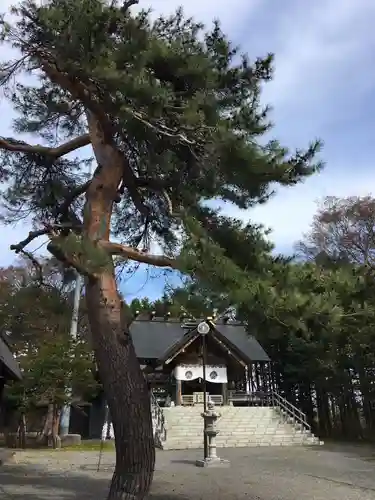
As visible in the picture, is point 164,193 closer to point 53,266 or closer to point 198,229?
point 198,229

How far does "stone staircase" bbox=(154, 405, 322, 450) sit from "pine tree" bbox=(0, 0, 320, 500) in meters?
12.9

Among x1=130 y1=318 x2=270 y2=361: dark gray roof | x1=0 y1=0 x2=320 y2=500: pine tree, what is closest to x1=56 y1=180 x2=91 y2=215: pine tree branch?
x1=0 y1=0 x2=320 y2=500: pine tree

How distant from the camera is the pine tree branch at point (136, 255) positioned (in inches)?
216

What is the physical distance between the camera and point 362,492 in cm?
799

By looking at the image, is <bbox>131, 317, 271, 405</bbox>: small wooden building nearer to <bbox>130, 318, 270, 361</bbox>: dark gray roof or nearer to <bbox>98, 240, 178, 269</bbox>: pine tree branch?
<bbox>130, 318, 270, 361</bbox>: dark gray roof

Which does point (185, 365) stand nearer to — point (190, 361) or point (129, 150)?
point (190, 361)

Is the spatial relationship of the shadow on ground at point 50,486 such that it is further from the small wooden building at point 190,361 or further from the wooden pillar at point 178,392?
the small wooden building at point 190,361

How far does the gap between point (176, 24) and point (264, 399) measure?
782 inches

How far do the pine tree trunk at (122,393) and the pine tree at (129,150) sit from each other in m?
0.01

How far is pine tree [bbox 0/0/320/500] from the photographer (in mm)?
5098

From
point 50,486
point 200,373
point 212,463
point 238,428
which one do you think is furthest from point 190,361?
point 50,486

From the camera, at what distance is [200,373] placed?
76.7 ft

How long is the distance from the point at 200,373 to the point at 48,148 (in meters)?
18.3

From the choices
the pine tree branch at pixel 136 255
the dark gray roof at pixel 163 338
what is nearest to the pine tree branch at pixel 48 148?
the pine tree branch at pixel 136 255
